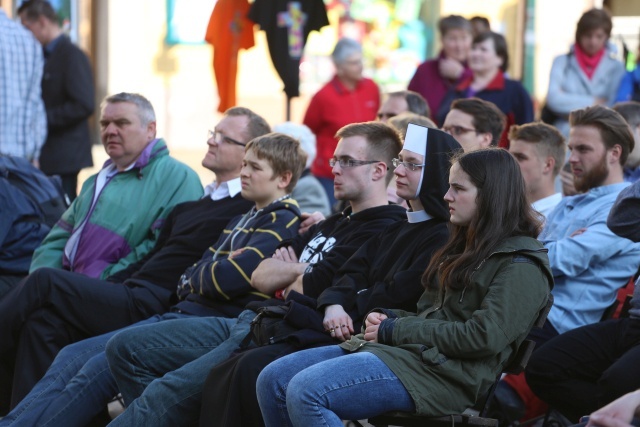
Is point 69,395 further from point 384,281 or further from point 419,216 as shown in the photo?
point 419,216

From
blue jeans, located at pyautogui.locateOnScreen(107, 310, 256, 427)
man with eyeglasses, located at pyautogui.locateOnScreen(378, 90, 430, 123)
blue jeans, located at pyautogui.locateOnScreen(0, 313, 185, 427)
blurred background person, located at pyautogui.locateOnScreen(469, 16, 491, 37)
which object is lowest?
blue jeans, located at pyautogui.locateOnScreen(0, 313, 185, 427)

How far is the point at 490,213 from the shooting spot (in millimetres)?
4082

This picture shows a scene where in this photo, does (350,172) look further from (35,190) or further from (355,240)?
(35,190)

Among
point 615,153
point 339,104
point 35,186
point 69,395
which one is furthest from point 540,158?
point 339,104

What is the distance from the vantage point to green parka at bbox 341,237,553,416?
391 cm

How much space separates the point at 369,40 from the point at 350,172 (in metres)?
9.35

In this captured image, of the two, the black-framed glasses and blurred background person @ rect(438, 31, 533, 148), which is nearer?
the black-framed glasses

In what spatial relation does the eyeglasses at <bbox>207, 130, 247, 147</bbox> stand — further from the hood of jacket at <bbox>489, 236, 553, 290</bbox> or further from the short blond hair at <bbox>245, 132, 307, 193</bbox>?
the hood of jacket at <bbox>489, 236, 553, 290</bbox>

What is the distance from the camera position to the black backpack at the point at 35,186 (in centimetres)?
661

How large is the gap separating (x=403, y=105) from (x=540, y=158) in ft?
4.78

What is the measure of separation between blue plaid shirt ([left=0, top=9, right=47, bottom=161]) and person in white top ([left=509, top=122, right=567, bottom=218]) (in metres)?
3.91

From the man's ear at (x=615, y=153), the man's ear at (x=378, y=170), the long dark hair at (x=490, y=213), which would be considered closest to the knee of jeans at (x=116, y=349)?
the man's ear at (x=378, y=170)

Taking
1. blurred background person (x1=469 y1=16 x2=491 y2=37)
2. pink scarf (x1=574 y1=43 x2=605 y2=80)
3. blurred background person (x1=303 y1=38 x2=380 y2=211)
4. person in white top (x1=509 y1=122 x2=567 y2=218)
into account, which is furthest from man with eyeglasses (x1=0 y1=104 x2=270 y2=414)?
blurred background person (x1=469 y1=16 x2=491 y2=37)

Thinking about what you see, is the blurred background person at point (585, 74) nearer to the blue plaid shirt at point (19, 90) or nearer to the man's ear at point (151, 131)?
the man's ear at point (151, 131)
